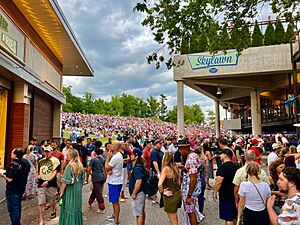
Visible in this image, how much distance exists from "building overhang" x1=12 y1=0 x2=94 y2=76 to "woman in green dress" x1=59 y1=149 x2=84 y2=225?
7454mm

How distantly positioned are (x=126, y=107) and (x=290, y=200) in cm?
9894

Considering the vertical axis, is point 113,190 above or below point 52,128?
below

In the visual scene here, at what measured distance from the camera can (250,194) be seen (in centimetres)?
378

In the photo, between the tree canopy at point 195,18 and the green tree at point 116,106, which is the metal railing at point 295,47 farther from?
the green tree at point 116,106

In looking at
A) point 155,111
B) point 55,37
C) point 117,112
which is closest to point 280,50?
point 55,37

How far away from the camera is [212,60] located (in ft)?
66.4

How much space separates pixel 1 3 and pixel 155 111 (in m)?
102

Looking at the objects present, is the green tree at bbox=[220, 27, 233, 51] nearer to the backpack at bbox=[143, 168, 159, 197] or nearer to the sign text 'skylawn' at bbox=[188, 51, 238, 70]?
the backpack at bbox=[143, 168, 159, 197]

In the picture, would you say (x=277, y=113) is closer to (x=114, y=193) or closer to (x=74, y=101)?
(x=114, y=193)

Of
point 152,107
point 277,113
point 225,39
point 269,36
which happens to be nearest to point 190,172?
point 225,39

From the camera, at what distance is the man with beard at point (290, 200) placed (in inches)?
97.2

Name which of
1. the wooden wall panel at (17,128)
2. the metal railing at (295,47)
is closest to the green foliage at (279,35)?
the metal railing at (295,47)

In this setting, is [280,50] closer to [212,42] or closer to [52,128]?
[212,42]

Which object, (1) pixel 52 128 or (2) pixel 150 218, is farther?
(1) pixel 52 128
